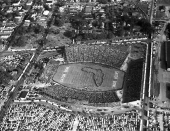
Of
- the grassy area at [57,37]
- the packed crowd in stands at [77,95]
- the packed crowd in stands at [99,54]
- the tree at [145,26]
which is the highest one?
the tree at [145,26]

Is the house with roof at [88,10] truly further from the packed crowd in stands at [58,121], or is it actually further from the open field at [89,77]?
the packed crowd in stands at [58,121]

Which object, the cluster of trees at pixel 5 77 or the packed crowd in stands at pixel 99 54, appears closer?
the cluster of trees at pixel 5 77

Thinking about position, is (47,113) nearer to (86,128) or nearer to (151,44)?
(86,128)

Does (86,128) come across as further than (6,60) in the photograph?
No

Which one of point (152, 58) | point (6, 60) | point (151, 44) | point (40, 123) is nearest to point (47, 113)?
point (40, 123)

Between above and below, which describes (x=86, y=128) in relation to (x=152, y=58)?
below

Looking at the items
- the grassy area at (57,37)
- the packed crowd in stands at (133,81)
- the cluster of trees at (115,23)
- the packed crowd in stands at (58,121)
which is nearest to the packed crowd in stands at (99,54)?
the packed crowd in stands at (133,81)

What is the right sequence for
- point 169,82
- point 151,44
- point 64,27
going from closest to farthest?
point 169,82 → point 151,44 → point 64,27

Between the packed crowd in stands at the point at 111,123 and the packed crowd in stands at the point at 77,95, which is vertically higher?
the packed crowd in stands at the point at 77,95
